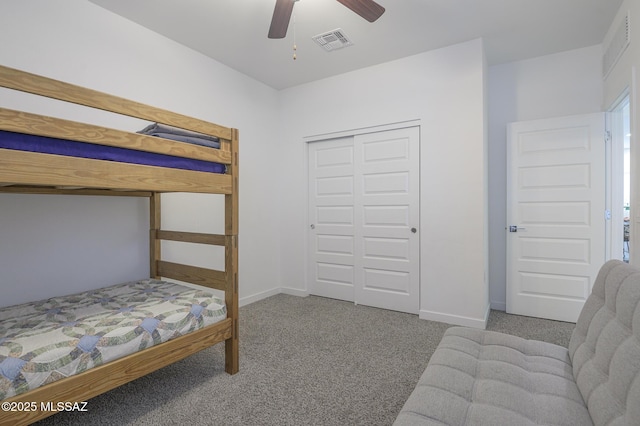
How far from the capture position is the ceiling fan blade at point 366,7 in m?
1.94

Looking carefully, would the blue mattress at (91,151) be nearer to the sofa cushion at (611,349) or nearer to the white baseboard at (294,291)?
the sofa cushion at (611,349)

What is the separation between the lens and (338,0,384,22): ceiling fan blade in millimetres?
1938

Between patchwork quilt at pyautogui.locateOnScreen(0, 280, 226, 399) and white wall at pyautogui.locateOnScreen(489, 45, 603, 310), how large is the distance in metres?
2.91

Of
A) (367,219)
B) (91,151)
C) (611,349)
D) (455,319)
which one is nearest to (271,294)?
(367,219)

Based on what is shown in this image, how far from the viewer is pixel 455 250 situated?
3.00 meters

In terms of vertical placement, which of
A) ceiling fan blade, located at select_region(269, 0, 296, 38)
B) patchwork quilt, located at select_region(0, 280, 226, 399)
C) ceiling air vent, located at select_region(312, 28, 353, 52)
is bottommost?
patchwork quilt, located at select_region(0, 280, 226, 399)

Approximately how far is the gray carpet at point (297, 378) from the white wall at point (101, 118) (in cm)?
97

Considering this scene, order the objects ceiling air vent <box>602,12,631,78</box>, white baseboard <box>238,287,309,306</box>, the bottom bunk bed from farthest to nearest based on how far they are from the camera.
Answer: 1. white baseboard <box>238,287,309,306</box>
2. ceiling air vent <box>602,12,631,78</box>
3. the bottom bunk bed

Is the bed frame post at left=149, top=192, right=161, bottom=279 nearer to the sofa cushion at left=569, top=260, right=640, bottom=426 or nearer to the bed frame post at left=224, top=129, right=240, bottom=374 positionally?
the bed frame post at left=224, top=129, right=240, bottom=374

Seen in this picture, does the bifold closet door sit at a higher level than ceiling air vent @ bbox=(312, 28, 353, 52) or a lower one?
lower

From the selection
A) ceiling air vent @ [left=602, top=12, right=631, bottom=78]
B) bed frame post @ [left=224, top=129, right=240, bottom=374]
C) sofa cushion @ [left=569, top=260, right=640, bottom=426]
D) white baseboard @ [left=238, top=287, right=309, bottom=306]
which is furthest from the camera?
white baseboard @ [left=238, top=287, right=309, bottom=306]

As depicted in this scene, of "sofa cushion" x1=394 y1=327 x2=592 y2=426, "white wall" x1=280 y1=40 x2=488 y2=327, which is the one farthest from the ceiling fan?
"sofa cushion" x1=394 y1=327 x2=592 y2=426

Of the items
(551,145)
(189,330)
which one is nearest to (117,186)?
(189,330)

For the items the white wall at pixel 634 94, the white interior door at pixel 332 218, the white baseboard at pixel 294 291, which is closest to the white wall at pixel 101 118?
the white baseboard at pixel 294 291
